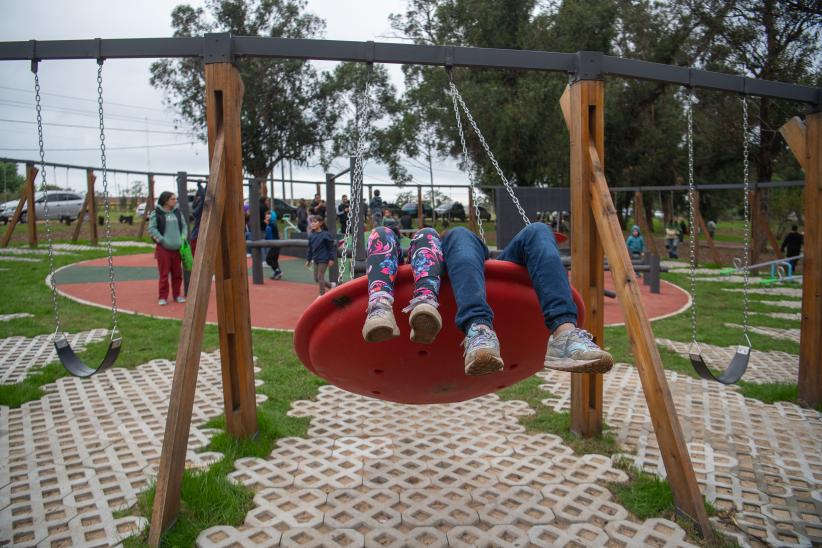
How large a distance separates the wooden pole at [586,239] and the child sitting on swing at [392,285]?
4.61 feet

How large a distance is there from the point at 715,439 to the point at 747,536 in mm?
1286

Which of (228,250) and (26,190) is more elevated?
(26,190)

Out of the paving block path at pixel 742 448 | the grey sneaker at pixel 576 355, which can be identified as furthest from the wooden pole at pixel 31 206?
the grey sneaker at pixel 576 355

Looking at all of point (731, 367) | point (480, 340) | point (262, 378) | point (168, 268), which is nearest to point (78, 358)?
point (262, 378)

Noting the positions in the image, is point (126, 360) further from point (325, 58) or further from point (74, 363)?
point (325, 58)

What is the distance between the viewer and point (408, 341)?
265 cm

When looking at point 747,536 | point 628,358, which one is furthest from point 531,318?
point 628,358

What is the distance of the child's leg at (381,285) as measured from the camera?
7.79 ft

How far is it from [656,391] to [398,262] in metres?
1.41

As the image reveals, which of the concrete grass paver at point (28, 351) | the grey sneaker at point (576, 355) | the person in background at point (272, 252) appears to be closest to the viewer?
the grey sneaker at point (576, 355)

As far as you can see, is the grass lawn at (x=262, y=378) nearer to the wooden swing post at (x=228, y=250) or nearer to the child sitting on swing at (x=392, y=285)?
→ the wooden swing post at (x=228, y=250)

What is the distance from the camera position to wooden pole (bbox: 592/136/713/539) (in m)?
2.75

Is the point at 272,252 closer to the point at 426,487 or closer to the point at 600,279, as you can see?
the point at 600,279

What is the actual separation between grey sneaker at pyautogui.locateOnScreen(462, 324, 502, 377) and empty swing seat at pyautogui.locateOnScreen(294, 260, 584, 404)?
0.25 meters
